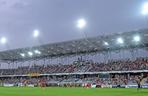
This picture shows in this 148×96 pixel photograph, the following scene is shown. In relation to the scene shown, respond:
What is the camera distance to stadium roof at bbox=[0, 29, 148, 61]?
221 feet

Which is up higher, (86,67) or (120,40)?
(120,40)

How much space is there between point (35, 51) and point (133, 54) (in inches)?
1210

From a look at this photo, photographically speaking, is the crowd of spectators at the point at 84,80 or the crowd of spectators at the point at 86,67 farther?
the crowd of spectators at the point at 86,67

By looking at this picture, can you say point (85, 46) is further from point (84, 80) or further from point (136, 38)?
point (136, 38)

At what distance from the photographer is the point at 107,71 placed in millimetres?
77938

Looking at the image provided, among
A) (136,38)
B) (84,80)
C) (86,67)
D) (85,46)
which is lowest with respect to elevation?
(84,80)

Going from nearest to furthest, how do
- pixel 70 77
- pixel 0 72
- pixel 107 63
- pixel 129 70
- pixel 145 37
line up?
pixel 145 37 → pixel 129 70 → pixel 107 63 → pixel 70 77 → pixel 0 72

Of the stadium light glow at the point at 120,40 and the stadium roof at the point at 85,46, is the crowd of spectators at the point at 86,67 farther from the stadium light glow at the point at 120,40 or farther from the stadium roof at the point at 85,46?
the stadium light glow at the point at 120,40

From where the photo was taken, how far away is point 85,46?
8012cm

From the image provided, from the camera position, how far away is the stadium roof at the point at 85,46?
67438mm

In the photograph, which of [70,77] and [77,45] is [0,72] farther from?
[77,45]

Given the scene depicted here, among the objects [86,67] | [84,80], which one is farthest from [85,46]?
[84,80]

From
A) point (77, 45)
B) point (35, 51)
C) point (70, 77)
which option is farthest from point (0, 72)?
point (77, 45)

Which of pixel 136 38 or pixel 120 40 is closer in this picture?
pixel 136 38
